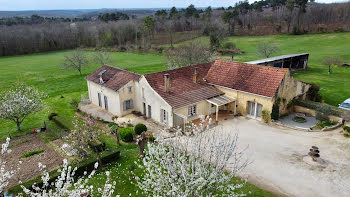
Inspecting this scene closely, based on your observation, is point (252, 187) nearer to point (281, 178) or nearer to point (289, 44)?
point (281, 178)

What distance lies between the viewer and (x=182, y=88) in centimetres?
2803

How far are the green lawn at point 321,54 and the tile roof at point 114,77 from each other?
25.0 metres

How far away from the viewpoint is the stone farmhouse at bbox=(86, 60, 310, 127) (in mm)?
26031

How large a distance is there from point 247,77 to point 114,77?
1569cm

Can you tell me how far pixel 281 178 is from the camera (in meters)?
17.5

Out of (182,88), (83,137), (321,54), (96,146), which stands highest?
(321,54)

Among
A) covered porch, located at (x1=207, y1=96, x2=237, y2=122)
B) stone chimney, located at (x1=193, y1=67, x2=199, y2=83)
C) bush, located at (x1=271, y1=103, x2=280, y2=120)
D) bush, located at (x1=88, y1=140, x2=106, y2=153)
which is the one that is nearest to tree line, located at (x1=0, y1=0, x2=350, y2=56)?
stone chimney, located at (x1=193, y1=67, x2=199, y2=83)

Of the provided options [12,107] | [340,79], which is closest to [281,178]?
[12,107]

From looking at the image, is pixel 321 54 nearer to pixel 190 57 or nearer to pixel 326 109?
pixel 190 57

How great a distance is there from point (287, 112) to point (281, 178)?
13079 mm

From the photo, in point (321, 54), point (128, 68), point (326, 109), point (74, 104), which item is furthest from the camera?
point (321, 54)

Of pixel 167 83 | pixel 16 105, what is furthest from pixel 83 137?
pixel 16 105

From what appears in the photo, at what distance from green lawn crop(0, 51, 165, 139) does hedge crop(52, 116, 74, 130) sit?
3.28 ft

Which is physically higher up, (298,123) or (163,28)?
(163,28)
